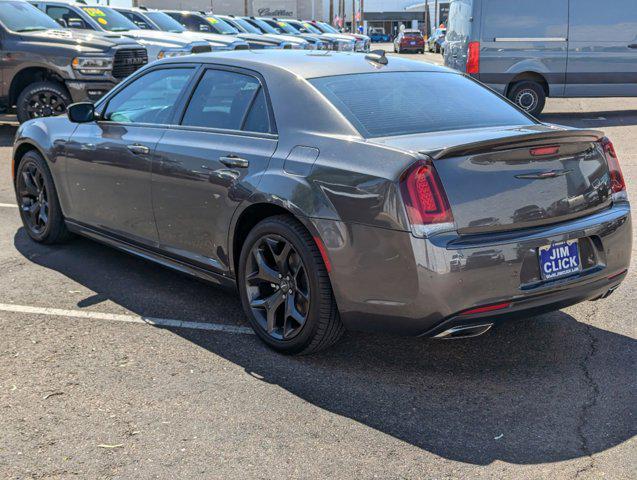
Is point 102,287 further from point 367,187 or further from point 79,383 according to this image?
point 367,187

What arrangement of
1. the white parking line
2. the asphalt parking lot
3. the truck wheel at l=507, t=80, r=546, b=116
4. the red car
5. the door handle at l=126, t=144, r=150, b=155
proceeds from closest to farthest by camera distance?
the asphalt parking lot, the white parking line, the door handle at l=126, t=144, r=150, b=155, the truck wheel at l=507, t=80, r=546, b=116, the red car

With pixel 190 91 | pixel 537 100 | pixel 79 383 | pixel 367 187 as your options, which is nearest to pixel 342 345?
pixel 367 187

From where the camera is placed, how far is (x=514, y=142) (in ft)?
12.3

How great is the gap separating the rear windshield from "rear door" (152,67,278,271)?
17.9 inches

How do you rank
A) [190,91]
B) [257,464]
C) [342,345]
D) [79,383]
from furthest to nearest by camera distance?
[190,91] < [342,345] < [79,383] < [257,464]

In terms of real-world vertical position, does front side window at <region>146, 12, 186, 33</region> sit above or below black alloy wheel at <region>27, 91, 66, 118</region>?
above

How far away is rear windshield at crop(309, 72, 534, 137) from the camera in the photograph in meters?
4.16

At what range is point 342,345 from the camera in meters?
4.42

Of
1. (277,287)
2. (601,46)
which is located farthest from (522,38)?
(277,287)

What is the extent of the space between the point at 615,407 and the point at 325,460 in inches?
56.1

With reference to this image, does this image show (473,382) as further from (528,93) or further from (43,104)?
(528,93)

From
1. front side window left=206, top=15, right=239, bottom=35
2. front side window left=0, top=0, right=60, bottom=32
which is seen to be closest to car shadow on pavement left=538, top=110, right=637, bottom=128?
front side window left=206, top=15, right=239, bottom=35

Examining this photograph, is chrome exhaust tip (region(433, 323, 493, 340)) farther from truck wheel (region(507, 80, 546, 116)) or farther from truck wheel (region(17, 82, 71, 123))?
truck wheel (region(507, 80, 546, 116))

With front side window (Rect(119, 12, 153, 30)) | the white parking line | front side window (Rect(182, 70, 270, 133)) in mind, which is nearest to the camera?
front side window (Rect(182, 70, 270, 133))
